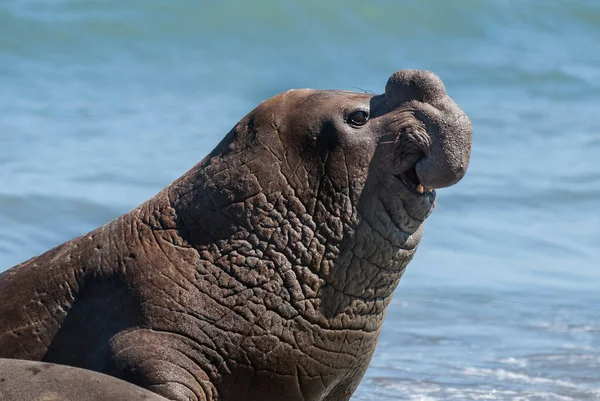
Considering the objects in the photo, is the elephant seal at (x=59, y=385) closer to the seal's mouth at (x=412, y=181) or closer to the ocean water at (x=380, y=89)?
the seal's mouth at (x=412, y=181)

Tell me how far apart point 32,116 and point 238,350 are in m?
16.1

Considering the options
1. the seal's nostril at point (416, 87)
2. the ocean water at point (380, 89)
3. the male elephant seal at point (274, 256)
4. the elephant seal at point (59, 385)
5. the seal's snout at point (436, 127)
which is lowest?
the elephant seal at point (59, 385)

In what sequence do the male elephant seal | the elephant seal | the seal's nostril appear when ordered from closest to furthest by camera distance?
the elephant seal, the male elephant seal, the seal's nostril

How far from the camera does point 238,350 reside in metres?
5.45

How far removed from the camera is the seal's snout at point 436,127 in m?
5.47

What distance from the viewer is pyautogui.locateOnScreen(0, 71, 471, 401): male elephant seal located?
5465 mm

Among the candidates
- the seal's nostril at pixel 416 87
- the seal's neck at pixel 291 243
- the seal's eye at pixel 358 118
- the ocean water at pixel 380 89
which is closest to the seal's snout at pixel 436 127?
the seal's nostril at pixel 416 87

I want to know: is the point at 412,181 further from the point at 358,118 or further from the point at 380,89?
the point at 380,89

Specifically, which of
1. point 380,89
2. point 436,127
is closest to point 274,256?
point 436,127

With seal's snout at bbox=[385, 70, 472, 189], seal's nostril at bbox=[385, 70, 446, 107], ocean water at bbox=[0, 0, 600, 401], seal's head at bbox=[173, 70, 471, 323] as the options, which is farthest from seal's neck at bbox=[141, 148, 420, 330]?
ocean water at bbox=[0, 0, 600, 401]

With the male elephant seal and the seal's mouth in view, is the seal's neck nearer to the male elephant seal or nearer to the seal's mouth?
the male elephant seal

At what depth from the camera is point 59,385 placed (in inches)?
187

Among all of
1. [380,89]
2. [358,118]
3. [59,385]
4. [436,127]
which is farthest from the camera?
[380,89]

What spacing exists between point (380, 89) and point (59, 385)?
1936 cm
